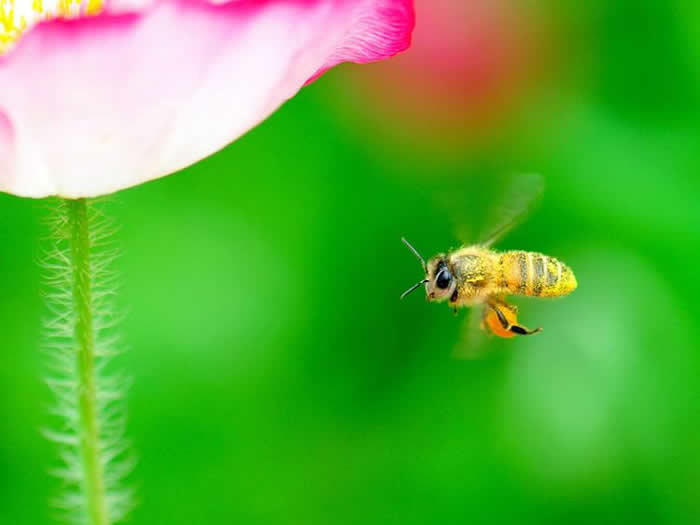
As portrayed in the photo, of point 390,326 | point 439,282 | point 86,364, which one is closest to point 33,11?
point 86,364

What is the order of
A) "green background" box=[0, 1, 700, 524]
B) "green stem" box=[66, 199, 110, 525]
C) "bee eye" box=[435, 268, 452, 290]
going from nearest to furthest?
"green stem" box=[66, 199, 110, 525]
"bee eye" box=[435, 268, 452, 290]
"green background" box=[0, 1, 700, 524]

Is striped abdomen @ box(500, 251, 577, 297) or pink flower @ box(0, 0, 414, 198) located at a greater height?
striped abdomen @ box(500, 251, 577, 297)

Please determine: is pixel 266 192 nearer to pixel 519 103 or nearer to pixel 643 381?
pixel 519 103

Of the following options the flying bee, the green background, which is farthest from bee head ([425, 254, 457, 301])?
the green background

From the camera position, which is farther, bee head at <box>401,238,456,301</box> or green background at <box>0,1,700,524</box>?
green background at <box>0,1,700,524</box>

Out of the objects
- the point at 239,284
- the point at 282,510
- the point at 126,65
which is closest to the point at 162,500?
the point at 282,510

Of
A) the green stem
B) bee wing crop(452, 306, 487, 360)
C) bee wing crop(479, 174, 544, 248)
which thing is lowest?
the green stem

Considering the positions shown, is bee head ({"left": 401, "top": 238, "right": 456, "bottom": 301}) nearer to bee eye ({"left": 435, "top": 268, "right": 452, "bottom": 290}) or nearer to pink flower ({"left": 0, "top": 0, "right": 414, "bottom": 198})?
bee eye ({"left": 435, "top": 268, "right": 452, "bottom": 290})
